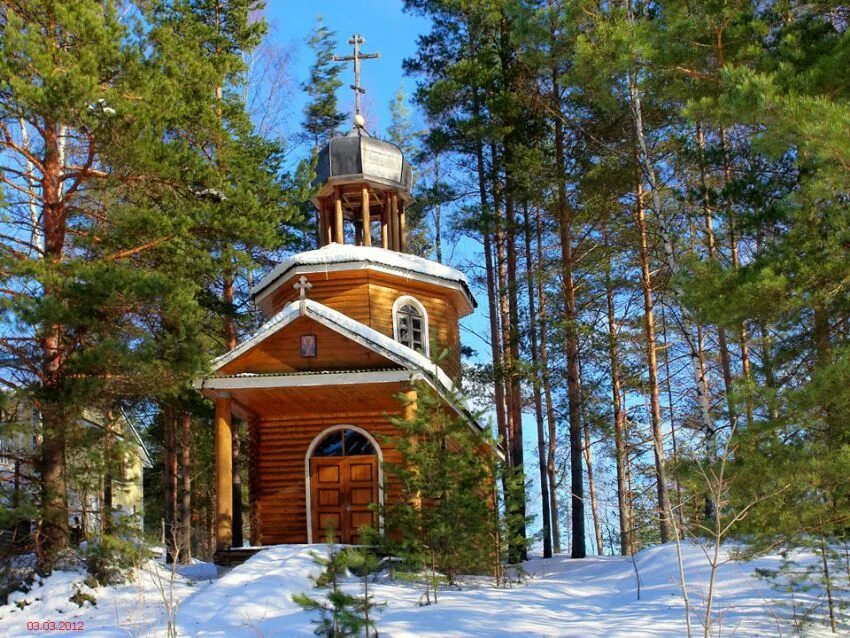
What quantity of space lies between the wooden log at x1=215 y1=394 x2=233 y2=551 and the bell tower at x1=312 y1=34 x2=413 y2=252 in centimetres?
621

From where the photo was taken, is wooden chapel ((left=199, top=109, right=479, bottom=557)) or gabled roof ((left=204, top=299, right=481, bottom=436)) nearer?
gabled roof ((left=204, top=299, right=481, bottom=436))

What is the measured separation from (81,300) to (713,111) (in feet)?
27.7

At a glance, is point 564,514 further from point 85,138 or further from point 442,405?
point 85,138

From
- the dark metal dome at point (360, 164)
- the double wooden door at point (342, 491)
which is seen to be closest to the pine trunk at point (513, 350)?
the dark metal dome at point (360, 164)

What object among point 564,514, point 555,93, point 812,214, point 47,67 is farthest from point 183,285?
point 564,514

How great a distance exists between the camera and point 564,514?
35.7 metres

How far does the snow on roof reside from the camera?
18547 mm

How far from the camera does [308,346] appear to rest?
15.4 meters

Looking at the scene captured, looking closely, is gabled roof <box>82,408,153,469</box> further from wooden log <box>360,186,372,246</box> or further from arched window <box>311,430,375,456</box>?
wooden log <box>360,186,372,246</box>

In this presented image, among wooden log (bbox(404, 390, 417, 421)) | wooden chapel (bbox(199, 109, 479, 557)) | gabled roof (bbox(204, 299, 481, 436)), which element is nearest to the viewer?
wooden log (bbox(404, 390, 417, 421))

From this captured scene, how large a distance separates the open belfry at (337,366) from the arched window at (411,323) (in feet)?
0.09
